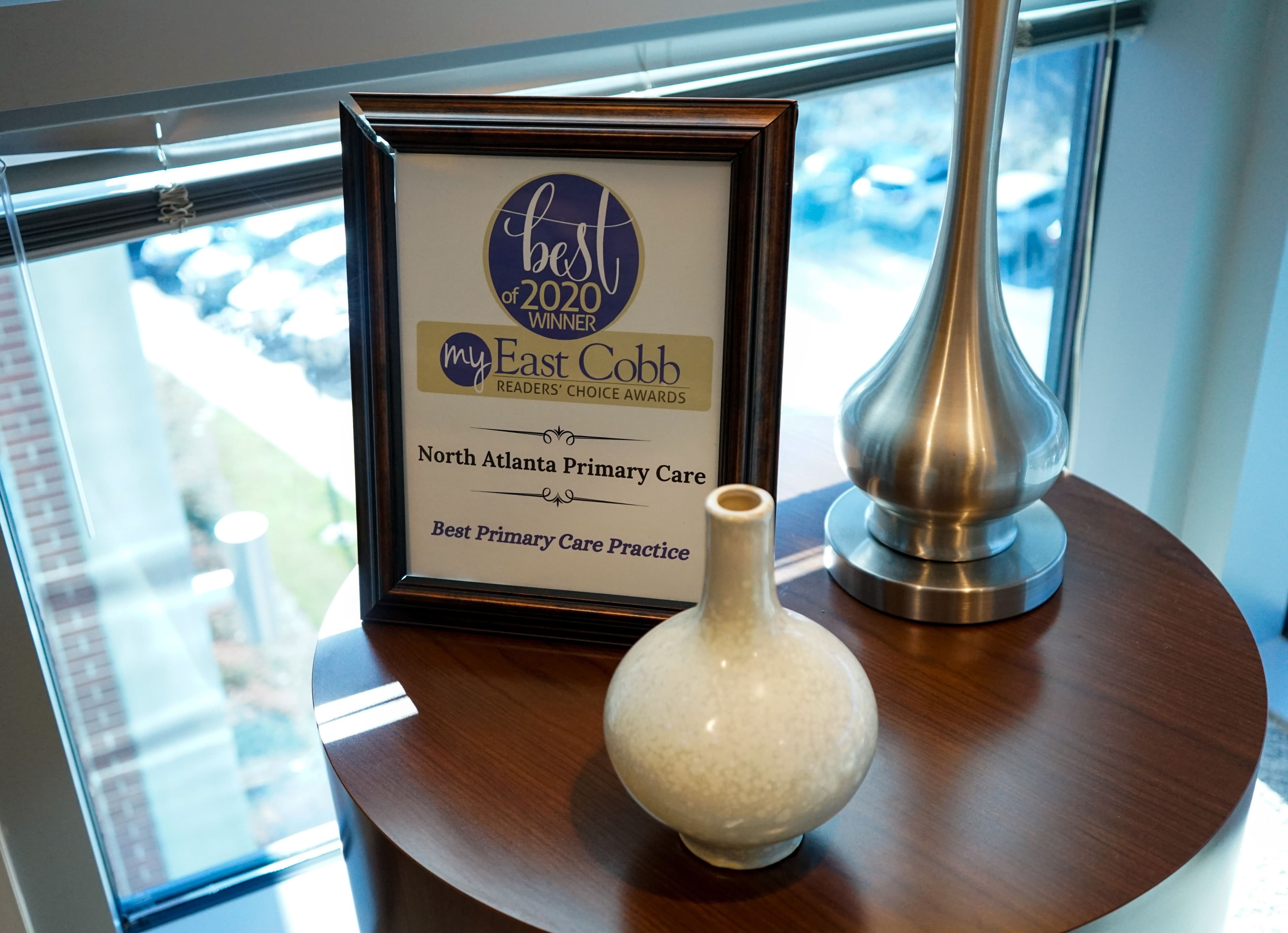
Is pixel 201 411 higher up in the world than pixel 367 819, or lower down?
higher up

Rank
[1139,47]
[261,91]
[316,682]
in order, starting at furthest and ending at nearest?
[1139,47]
[261,91]
[316,682]

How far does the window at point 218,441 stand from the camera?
3.23 feet

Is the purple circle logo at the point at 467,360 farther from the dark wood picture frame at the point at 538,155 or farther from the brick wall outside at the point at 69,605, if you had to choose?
the brick wall outside at the point at 69,605

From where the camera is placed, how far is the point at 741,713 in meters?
0.54

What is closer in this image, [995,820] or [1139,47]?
[995,820]

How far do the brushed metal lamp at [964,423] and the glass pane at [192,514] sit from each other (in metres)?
0.57

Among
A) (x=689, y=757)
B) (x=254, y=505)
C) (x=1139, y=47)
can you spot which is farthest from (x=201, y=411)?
(x=1139, y=47)

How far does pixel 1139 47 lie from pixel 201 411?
1.22 m

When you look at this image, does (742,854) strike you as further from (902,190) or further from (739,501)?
(902,190)

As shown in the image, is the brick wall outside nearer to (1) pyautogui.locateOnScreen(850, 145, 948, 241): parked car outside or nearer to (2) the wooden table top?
(2) the wooden table top

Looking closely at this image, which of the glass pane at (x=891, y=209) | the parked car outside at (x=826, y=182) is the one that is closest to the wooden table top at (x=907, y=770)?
the glass pane at (x=891, y=209)

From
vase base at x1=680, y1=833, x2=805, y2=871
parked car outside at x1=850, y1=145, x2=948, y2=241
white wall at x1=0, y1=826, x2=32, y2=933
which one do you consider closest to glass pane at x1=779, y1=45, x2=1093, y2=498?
parked car outside at x1=850, y1=145, x2=948, y2=241

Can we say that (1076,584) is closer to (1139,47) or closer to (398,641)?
(398,641)

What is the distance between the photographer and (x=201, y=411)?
3.66ft
